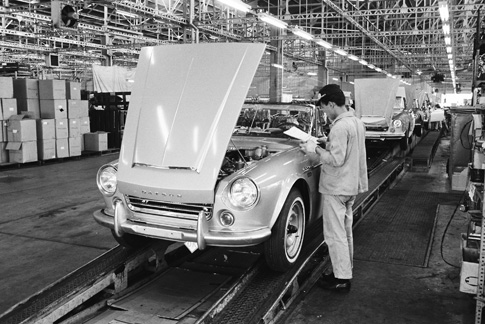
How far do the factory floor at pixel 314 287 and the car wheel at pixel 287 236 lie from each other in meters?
0.36

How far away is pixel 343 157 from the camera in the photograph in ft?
11.9

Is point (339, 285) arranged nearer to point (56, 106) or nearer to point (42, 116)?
point (56, 106)

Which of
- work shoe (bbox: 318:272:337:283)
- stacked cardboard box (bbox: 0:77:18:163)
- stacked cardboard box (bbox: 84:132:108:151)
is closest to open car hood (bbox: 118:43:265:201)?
work shoe (bbox: 318:272:337:283)

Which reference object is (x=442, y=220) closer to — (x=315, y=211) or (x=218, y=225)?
(x=315, y=211)

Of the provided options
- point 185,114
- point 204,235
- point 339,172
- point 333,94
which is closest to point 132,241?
point 204,235

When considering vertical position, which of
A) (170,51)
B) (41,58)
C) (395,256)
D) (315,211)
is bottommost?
(395,256)

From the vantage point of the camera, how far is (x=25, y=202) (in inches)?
302

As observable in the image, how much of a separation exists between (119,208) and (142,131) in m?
0.67

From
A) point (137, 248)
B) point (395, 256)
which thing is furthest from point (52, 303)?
point (395, 256)

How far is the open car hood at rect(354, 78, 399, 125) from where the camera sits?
1140 centimetres

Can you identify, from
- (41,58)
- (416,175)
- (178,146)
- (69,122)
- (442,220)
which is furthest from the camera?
(41,58)

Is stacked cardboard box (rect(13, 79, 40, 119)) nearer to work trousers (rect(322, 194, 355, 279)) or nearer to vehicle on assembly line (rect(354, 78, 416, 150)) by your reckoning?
vehicle on assembly line (rect(354, 78, 416, 150))

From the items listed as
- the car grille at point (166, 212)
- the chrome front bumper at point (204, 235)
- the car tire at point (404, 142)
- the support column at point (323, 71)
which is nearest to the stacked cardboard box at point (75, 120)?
the car tire at point (404, 142)

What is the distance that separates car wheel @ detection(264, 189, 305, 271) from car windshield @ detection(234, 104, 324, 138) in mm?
1140
